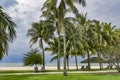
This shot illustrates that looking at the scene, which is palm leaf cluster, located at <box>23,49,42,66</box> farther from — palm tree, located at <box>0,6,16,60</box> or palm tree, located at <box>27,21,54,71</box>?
palm tree, located at <box>0,6,16,60</box>

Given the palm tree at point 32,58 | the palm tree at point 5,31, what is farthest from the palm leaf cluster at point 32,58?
the palm tree at point 5,31

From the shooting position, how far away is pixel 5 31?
25.5 m

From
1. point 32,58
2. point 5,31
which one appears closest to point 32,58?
point 32,58

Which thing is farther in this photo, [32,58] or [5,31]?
[32,58]

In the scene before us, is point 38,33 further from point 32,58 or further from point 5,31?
point 5,31

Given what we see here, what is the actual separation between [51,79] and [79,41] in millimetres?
34123

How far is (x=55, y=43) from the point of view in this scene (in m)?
66.4

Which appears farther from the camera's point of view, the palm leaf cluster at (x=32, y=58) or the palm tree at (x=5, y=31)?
the palm leaf cluster at (x=32, y=58)

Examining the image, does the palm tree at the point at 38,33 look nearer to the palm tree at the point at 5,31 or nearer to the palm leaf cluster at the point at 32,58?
the palm leaf cluster at the point at 32,58

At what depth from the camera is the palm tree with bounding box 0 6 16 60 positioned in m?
25.0

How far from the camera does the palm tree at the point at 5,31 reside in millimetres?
24953

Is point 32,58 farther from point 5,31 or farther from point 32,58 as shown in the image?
point 5,31

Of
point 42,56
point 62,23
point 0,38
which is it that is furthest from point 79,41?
point 0,38

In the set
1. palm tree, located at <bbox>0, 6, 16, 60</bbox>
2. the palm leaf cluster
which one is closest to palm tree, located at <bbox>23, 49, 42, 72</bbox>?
the palm leaf cluster
